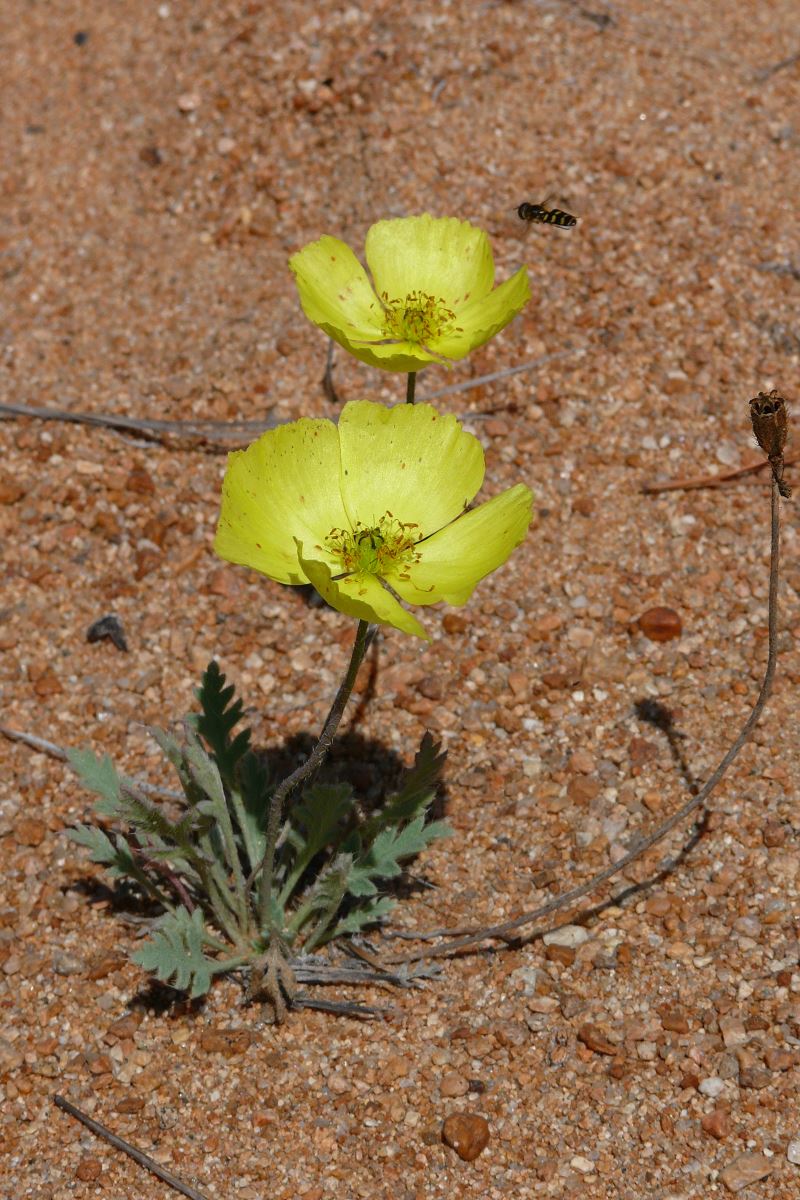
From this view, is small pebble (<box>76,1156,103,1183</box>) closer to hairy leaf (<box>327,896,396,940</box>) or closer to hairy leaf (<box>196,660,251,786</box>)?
hairy leaf (<box>327,896,396,940</box>)

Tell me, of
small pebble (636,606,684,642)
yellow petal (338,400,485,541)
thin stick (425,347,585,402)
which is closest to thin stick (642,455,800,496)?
small pebble (636,606,684,642)

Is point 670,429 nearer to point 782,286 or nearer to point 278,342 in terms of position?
point 782,286

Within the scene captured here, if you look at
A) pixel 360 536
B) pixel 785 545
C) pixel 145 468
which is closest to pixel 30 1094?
pixel 360 536

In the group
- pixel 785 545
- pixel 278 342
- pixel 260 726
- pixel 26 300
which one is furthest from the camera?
pixel 26 300

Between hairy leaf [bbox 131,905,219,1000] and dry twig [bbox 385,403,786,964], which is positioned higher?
dry twig [bbox 385,403,786,964]

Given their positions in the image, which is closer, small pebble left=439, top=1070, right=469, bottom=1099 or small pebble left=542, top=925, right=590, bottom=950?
small pebble left=439, top=1070, right=469, bottom=1099

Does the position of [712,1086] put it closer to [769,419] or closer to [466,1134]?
[466,1134]

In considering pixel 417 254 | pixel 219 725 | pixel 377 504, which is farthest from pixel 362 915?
pixel 417 254
